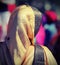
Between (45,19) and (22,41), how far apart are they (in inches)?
40.0

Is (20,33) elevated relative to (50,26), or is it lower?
elevated

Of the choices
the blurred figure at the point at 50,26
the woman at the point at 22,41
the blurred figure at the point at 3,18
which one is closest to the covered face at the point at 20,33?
the woman at the point at 22,41

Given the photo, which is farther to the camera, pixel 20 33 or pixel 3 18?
pixel 3 18

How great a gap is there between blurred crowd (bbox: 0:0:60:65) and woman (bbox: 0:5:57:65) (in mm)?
776

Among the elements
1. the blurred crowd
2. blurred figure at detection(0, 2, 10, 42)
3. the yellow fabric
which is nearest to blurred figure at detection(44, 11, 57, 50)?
the blurred crowd

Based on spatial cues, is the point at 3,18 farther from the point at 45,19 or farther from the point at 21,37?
the point at 21,37

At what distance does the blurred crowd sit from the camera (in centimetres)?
229

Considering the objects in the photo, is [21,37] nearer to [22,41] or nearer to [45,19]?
[22,41]

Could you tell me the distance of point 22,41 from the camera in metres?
1.44

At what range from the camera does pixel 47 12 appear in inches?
96.6

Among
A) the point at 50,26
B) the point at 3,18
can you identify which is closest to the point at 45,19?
the point at 50,26

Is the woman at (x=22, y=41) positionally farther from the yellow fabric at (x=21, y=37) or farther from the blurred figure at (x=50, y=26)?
the blurred figure at (x=50, y=26)

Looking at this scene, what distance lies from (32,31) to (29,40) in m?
0.06

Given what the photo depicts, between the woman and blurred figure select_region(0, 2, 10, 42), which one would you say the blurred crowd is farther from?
the woman
